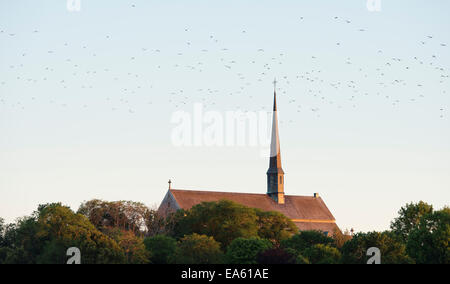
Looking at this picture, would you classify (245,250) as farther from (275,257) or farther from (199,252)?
(199,252)

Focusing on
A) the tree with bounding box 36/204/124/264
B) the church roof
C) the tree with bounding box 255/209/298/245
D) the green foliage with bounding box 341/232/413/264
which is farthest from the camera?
the church roof

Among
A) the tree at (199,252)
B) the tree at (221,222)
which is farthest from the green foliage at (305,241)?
the tree at (199,252)

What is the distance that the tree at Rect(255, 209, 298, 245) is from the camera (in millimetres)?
120062

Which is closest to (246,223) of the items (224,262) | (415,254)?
(224,262)

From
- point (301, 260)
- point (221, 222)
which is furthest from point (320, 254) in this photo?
point (221, 222)

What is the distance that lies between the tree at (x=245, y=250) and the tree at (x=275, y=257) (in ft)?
4.17

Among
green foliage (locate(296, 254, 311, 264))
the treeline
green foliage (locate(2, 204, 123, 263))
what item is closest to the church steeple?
the treeline

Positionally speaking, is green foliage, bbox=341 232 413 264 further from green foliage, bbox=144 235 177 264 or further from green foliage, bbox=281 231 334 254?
green foliage, bbox=144 235 177 264

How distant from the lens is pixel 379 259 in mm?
94938

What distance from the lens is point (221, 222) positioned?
11588 cm

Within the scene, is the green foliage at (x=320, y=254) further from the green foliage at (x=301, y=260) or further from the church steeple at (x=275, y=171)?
the church steeple at (x=275, y=171)

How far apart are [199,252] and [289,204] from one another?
77282 mm

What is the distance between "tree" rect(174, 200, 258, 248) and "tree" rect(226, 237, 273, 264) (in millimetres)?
10380

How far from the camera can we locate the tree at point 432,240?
324ft
